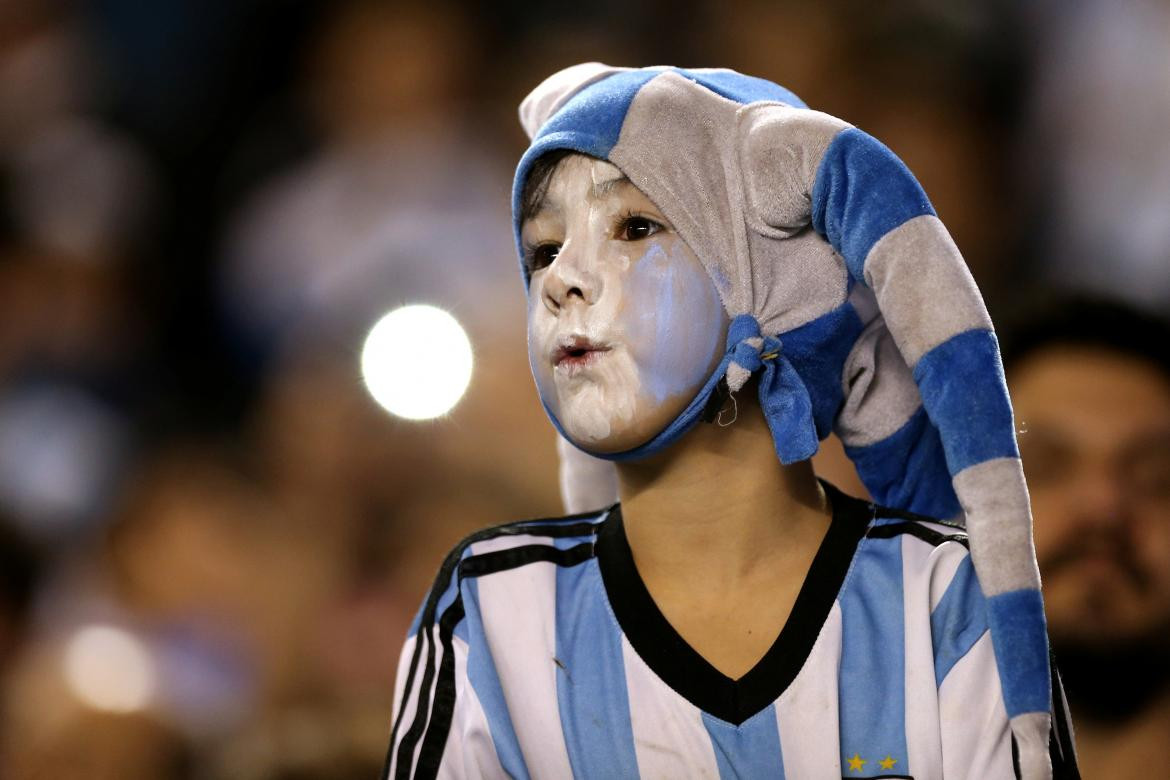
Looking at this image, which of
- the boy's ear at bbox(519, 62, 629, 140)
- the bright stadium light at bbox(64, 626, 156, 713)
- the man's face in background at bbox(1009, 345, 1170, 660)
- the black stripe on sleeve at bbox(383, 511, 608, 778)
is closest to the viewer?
the black stripe on sleeve at bbox(383, 511, 608, 778)

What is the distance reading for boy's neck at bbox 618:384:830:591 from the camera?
132 centimetres

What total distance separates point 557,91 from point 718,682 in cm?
62

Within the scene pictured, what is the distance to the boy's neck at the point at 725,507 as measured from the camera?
132 cm

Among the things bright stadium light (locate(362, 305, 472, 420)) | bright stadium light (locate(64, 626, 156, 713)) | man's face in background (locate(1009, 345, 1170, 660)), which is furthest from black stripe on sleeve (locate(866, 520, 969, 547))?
bright stadium light (locate(64, 626, 156, 713))

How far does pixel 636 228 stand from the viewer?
4.23 feet

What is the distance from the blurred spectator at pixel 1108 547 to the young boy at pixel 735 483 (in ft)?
2.05

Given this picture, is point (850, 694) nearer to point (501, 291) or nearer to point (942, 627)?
point (942, 627)

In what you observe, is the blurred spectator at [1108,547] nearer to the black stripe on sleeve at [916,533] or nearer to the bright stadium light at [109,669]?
the black stripe on sleeve at [916,533]

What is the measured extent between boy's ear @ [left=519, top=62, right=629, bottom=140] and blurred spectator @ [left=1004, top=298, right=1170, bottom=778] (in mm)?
874

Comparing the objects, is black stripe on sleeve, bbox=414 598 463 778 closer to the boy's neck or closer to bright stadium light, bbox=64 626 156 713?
the boy's neck

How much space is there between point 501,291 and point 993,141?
93cm

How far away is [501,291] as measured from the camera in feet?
7.84

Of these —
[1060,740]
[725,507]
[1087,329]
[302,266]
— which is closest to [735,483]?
[725,507]

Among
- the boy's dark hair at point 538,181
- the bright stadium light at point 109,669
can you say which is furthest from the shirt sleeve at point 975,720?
the bright stadium light at point 109,669
